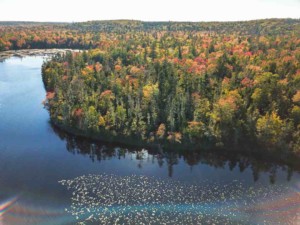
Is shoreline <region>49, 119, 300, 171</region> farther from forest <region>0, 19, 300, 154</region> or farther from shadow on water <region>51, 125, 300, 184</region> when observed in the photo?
forest <region>0, 19, 300, 154</region>

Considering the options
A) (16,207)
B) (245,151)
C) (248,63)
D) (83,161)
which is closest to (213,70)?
(248,63)

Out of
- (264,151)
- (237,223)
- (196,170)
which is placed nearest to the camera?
(237,223)

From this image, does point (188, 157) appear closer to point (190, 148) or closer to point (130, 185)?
point (190, 148)

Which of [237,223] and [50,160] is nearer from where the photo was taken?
[237,223]

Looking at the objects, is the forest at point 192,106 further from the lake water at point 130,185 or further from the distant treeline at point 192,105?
the lake water at point 130,185

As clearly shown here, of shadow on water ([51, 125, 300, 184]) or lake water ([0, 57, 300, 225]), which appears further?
shadow on water ([51, 125, 300, 184])

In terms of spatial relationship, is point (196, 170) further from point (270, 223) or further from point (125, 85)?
point (125, 85)

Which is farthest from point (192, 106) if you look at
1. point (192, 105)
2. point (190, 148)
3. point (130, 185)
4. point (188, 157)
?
Result: point (130, 185)

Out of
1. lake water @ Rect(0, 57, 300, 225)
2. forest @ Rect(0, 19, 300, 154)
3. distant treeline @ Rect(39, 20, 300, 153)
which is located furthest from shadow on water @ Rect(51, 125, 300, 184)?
distant treeline @ Rect(39, 20, 300, 153)
